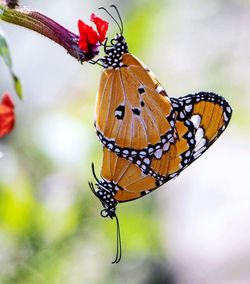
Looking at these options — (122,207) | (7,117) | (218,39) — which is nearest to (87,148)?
(122,207)

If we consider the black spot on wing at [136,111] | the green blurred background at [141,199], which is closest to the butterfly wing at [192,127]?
the black spot on wing at [136,111]

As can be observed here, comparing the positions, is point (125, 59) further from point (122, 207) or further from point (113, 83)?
point (122, 207)

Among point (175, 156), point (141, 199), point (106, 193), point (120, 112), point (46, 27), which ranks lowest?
point (141, 199)

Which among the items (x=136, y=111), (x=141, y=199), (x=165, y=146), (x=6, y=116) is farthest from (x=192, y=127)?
(x=141, y=199)

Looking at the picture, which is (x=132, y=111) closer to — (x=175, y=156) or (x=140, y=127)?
(x=140, y=127)

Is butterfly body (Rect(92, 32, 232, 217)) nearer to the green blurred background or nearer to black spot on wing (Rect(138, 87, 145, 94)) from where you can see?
black spot on wing (Rect(138, 87, 145, 94))
